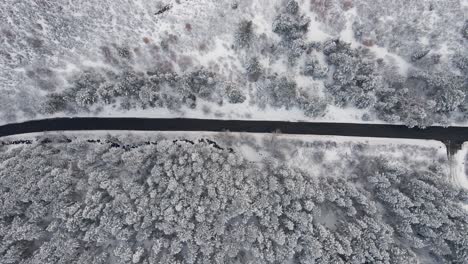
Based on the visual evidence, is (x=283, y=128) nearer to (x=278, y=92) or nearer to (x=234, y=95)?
(x=278, y=92)

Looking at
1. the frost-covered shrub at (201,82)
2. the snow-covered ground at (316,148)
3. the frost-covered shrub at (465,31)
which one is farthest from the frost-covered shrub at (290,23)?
the frost-covered shrub at (465,31)

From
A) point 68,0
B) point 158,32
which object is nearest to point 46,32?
point 68,0

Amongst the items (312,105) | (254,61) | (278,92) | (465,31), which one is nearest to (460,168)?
(465,31)

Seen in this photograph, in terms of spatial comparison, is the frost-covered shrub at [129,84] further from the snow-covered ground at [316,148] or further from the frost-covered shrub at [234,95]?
the frost-covered shrub at [234,95]

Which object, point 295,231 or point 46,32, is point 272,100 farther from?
point 46,32

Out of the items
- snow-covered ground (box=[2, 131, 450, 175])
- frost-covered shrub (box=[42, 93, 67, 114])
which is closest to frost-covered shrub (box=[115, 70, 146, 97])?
snow-covered ground (box=[2, 131, 450, 175])
